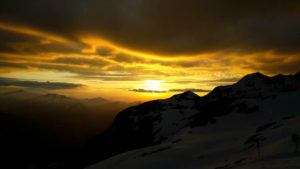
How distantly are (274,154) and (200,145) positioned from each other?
2599 cm

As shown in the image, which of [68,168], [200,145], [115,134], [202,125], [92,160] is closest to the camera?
[200,145]

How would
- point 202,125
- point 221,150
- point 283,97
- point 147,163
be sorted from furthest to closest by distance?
point 283,97, point 202,125, point 147,163, point 221,150

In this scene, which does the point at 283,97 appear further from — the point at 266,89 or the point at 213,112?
the point at 213,112

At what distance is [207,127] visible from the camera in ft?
260

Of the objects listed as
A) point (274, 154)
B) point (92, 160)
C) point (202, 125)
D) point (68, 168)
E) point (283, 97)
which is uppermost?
point (283, 97)

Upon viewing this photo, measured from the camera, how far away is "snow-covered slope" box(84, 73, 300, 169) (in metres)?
39.2

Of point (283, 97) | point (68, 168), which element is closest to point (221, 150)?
point (283, 97)

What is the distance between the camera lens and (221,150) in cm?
3956

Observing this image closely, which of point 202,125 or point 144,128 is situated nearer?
point 202,125

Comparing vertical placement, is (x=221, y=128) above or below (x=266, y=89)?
below

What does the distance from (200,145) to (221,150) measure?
991 cm

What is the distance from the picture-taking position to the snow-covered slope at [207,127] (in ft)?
129

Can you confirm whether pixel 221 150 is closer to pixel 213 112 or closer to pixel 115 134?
Answer: pixel 213 112

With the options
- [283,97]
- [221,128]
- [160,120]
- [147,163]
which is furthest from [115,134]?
[283,97]
